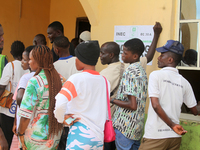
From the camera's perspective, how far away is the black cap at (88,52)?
1938mm

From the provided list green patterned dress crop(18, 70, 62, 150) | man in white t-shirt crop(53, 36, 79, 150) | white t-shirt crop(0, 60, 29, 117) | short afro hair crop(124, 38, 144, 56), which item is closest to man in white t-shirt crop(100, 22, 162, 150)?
short afro hair crop(124, 38, 144, 56)

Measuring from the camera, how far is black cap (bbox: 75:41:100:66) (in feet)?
6.36

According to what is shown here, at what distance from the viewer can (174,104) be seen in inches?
87.4

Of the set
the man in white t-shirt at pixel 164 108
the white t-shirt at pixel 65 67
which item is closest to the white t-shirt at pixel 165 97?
the man in white t-shirt at pixel 164 108

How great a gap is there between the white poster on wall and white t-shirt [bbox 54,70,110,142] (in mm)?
1743

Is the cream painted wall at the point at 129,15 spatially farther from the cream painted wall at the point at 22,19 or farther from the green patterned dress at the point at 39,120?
the cream painted wall at the point at 22,19

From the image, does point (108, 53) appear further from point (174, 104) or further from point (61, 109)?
point (61, 109)

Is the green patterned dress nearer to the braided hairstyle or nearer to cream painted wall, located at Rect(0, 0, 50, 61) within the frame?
the braided hairstyle

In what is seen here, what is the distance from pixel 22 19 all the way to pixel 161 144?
214 inches

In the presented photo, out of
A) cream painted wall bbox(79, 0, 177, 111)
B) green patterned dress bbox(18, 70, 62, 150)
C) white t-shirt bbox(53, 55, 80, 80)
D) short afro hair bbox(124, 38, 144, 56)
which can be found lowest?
green patterned dress bbox(18, 70, 62, 150)

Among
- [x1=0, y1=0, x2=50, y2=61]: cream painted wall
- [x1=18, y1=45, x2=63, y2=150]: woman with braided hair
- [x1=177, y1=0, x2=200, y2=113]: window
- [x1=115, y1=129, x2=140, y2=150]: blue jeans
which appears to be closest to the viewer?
[x1=18, y1=45, x2=63, y2=150]: woman with braided hair

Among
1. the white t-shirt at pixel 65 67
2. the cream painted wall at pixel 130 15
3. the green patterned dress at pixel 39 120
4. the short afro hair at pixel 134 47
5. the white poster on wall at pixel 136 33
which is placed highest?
the cream painted wall at pixel 130 15

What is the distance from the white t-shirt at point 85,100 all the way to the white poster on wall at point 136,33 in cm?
174

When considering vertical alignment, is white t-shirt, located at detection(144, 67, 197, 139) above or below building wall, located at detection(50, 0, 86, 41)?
below
